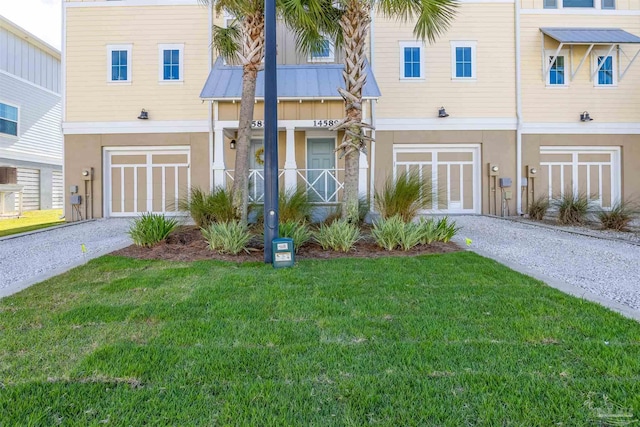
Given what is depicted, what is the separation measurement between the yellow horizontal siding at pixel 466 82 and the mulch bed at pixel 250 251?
24.2 ft

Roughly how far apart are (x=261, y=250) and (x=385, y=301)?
10.8 ft

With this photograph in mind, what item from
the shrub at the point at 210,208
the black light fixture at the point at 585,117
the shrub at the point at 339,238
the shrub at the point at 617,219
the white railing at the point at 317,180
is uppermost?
the black light fixture at the point at 585,117

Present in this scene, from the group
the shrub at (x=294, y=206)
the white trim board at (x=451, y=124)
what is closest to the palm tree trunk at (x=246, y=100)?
the shrub at (x=294, y=206)

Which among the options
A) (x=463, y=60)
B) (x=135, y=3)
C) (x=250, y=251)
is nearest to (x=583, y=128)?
(x=463, y=60)

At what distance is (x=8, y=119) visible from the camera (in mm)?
16266

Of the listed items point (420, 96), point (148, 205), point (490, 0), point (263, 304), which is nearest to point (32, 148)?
point (148, 205)

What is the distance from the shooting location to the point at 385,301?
12.1 ft

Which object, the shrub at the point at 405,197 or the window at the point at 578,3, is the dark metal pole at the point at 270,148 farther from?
the window at the point at 578,3

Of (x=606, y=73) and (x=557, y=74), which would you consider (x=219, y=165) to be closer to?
(x=557, y=74)

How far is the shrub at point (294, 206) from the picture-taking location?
25.8 ft

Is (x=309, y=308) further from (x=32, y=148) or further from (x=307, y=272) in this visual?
(x=32, y=148)

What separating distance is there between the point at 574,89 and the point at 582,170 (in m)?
2.96

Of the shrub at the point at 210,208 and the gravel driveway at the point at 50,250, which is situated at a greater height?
the shrub at the point at 210,208

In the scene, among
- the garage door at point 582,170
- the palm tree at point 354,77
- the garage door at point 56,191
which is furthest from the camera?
the garage door at point 56,191
